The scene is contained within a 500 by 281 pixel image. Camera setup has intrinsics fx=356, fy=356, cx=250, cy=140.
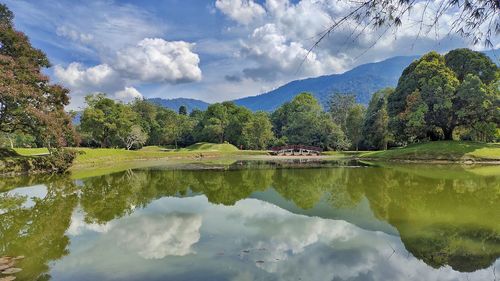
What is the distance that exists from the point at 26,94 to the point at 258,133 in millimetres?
50235

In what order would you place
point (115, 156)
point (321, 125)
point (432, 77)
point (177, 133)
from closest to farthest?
point (432, 77)
point (115, 156)
point (321, 125)
point (177, 133)

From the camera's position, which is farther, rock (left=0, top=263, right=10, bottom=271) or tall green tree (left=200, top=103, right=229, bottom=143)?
tall green tree (left=200, top=103, right=229, bottom=143)

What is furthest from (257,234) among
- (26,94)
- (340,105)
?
(340,105)

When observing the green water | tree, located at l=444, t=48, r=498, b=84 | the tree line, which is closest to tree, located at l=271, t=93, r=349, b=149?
the tree line

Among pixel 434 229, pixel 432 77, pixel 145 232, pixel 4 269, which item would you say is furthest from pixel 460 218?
pixel 432 77

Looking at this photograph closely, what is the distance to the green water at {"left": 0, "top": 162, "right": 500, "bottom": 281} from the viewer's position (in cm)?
640

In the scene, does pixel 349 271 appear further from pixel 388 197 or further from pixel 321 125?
pixel 321 125

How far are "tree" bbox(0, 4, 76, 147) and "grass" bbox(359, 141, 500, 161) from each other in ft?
104

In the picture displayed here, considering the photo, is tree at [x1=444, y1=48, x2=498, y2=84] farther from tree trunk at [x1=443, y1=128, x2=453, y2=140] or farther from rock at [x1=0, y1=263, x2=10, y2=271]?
rock at [x1=0, y1=263, x2=10, y2=271]

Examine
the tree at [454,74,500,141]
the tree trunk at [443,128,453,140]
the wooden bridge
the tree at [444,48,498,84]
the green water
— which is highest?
the tree at [444,48,498,84]

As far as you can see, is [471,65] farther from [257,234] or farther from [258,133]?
[258,133]

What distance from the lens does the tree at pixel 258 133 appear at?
7019cm

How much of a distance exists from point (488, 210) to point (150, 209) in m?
11.1

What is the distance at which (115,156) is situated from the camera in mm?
41875
